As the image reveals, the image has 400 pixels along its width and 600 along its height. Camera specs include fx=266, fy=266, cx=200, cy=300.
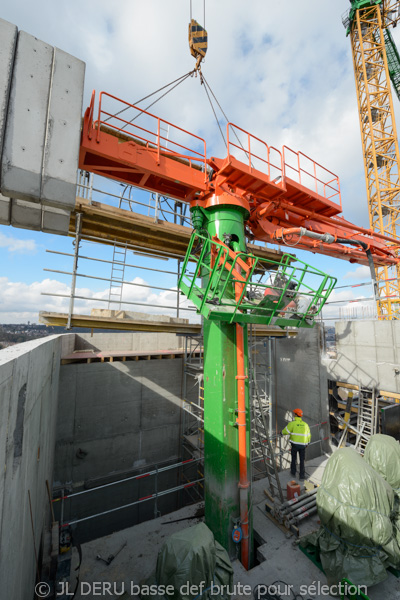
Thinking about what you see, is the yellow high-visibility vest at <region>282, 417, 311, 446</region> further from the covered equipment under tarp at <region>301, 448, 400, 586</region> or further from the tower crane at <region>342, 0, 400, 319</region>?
the tower crane at <region>342, 0, 400, 319</region>

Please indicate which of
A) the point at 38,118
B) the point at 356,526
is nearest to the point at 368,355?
the point at 356,526

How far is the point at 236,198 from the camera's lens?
6.02 meters

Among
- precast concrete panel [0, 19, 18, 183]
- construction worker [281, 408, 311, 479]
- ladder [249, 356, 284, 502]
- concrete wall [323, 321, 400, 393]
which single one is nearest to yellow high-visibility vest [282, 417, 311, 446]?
construction worker [281, 408, 311, 479]

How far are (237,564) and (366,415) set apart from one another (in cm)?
603

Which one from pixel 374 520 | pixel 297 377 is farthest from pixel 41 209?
pixel 297 377

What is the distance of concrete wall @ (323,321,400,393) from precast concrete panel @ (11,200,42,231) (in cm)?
973

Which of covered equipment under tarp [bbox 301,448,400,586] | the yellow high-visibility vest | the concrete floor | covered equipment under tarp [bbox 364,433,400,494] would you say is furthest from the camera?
the yellow high-visibility vest

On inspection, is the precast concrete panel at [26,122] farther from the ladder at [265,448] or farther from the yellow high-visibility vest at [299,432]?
the yellow high-visibility vest at [299,432]

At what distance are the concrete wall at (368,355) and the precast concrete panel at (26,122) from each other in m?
9.75

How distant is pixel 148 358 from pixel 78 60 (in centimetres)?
891

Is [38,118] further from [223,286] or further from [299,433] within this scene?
[299,433]

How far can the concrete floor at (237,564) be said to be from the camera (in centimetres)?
471

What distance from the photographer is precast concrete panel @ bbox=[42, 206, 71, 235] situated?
166 inches

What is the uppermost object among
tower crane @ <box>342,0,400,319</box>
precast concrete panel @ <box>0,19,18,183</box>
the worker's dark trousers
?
tower crane @ <box>342,0,400,319</box>
